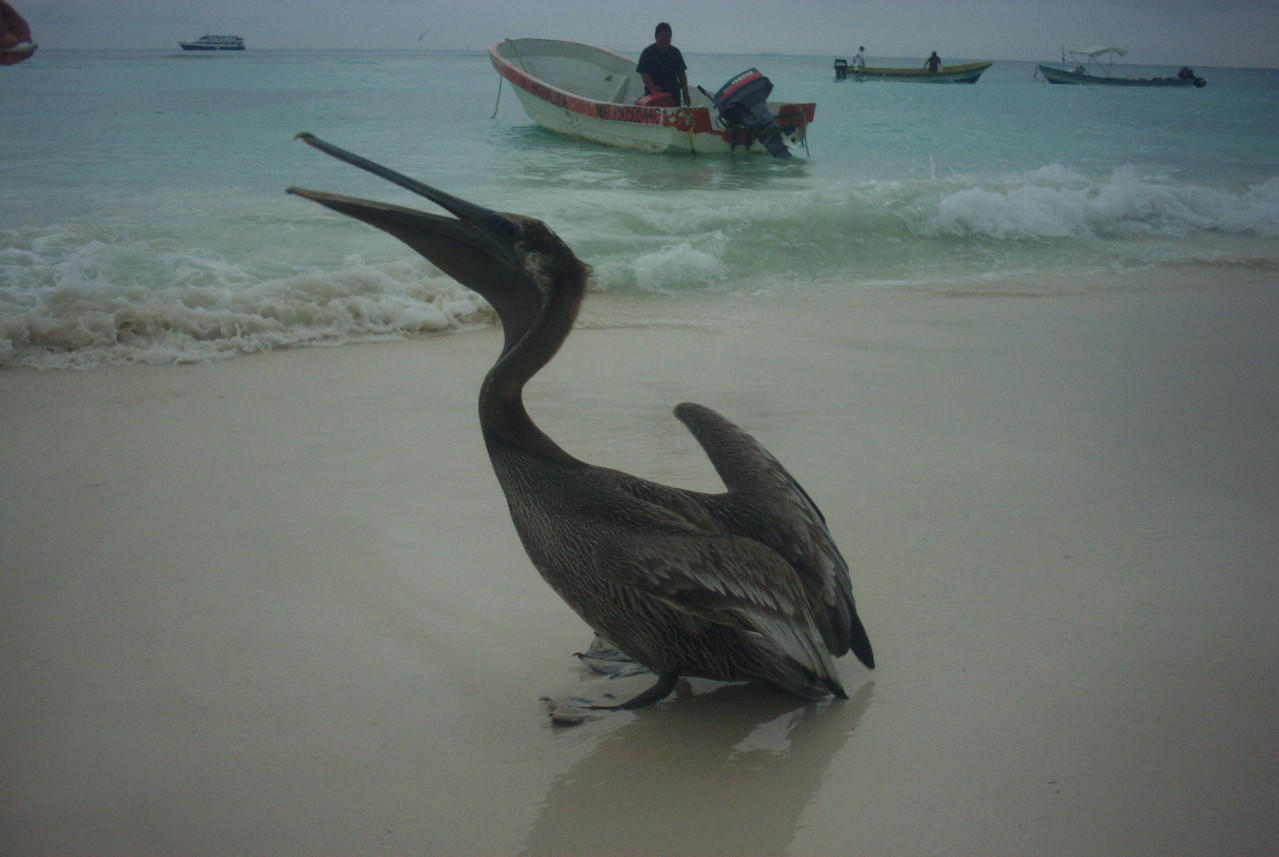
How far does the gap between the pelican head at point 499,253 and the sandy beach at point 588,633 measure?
0.86 meters

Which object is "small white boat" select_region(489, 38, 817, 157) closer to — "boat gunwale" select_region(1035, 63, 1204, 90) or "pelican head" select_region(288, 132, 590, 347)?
"pelican head" select_region(288, 132, 590, 347)

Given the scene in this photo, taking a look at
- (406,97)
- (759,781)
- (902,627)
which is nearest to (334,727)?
(759,781)

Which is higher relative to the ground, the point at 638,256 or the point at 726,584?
the point at 638,256

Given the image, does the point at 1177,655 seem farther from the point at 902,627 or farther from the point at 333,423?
the point at 333,423

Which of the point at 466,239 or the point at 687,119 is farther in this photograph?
the point at 687,119

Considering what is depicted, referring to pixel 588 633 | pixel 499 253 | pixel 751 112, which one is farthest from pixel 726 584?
pixel 751 112

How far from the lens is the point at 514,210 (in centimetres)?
884

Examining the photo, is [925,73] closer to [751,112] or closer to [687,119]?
[751,112]

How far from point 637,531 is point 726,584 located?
239mm

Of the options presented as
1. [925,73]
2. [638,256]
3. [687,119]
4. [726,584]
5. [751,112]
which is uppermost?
[925,73]

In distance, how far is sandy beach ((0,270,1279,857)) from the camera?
1.78 meters

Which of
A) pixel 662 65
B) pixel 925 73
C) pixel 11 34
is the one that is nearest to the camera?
pixel 11 34

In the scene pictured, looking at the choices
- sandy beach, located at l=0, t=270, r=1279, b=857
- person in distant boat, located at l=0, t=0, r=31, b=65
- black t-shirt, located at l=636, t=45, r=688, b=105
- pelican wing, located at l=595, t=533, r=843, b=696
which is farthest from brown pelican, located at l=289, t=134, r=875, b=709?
black t-shirt, located at l=636, t=45, r=688, b=105

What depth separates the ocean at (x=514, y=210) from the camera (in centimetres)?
532
